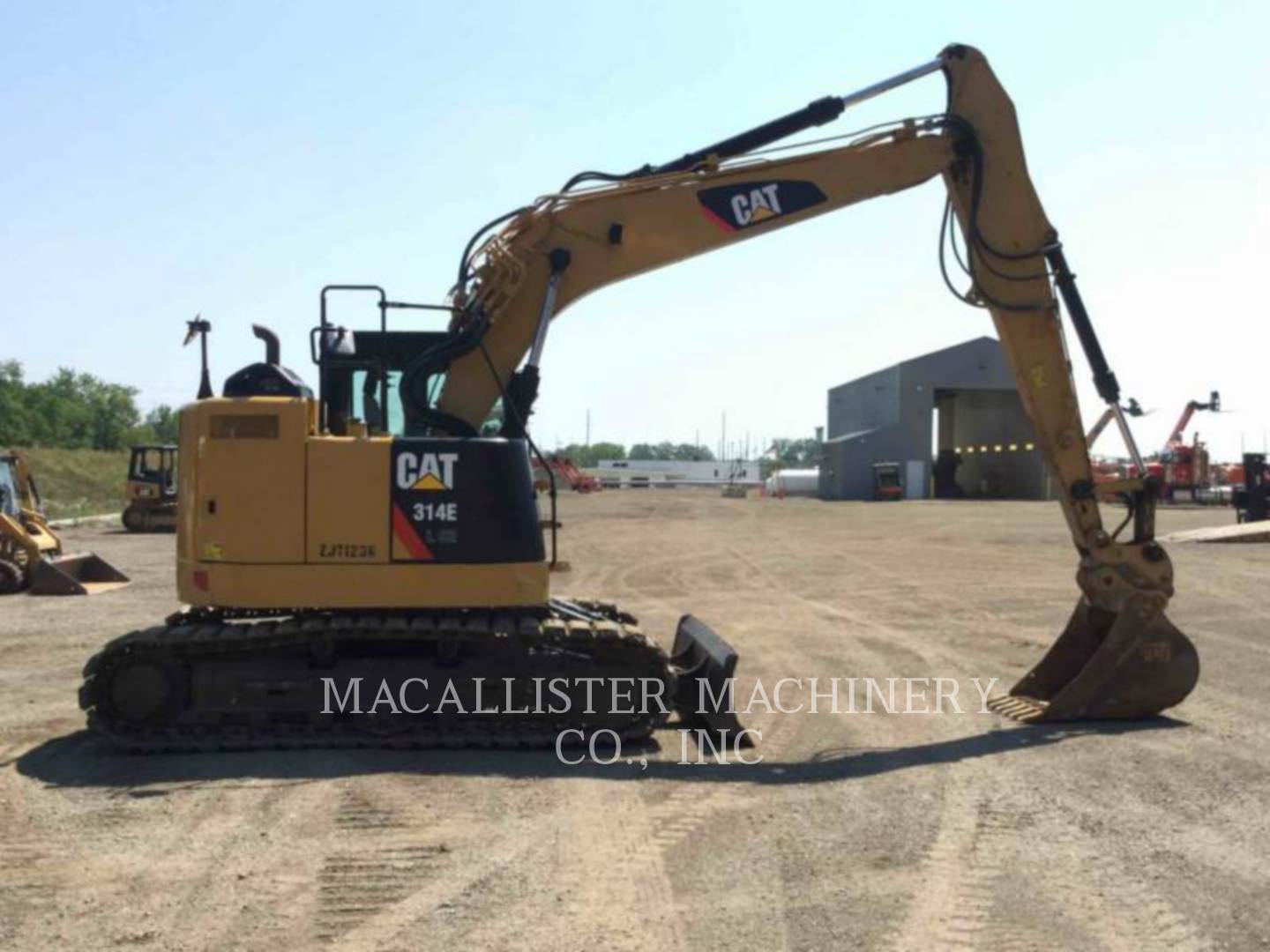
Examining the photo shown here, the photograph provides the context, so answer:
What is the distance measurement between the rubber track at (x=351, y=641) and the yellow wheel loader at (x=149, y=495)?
91.1 feet

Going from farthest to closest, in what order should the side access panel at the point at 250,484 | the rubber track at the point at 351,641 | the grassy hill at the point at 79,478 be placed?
the grassy hill at the point at 79,478 < the side access panel at the point at 250,484 < the rubber track at the point at 351,641

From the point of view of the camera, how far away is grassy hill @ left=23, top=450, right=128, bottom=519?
5416 centimetres

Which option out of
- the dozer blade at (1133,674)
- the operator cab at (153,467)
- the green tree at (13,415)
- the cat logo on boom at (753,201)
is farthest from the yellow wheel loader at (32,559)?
the green tree at (13,415)

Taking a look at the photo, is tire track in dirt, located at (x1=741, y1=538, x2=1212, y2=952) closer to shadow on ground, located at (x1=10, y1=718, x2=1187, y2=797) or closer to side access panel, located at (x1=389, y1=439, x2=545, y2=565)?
shadow on ground, located at (x1=10, y1=718, x2=1187, y2=797)

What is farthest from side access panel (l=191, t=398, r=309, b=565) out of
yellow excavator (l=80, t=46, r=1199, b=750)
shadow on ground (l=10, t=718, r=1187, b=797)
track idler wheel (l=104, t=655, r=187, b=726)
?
shadow on ground (l=10, t=718, r=1187, b=797)

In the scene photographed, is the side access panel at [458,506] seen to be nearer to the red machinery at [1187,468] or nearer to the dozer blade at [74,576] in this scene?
the dozer blade at [74,576]

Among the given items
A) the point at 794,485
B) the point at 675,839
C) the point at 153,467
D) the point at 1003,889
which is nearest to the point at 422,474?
the point at 675,839

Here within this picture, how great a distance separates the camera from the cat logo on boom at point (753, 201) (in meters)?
9.58

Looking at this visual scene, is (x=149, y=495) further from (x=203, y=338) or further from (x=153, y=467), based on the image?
(x=203, y=338)

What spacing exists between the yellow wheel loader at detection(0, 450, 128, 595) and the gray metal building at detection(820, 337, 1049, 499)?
164 ft

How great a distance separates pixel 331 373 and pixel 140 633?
2.32 metres

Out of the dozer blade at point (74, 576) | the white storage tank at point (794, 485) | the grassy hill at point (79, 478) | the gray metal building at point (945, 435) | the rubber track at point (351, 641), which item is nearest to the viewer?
the rubber track at point (351, 641)

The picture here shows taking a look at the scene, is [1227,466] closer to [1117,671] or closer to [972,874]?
[1117,671]

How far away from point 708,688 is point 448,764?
2131mm
